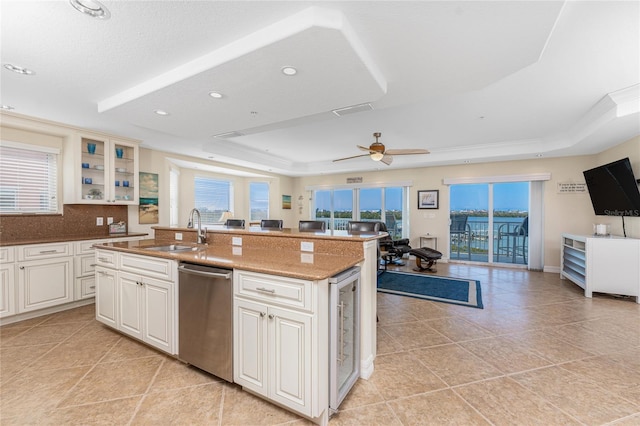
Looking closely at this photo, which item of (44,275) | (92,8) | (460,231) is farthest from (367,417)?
(460,231)

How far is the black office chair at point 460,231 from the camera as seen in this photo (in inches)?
261

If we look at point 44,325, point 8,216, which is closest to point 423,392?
point 44,325

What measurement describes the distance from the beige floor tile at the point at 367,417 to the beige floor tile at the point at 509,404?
582 millimetres

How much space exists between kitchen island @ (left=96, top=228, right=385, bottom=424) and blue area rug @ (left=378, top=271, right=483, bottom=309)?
6.96 feet

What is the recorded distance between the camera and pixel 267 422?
5.29ft

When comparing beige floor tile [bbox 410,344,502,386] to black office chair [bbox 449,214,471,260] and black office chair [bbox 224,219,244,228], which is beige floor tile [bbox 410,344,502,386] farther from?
black office chair [bbox 449,214,471,260]

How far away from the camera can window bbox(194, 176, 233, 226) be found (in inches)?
266

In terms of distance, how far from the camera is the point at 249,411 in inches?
66.9

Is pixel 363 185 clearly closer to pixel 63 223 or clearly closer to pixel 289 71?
pixel 289 71

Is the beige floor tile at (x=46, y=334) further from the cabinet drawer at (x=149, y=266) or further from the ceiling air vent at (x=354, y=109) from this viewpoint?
the ceiling air vent at (x=354, y=109)

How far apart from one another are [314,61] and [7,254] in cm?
389

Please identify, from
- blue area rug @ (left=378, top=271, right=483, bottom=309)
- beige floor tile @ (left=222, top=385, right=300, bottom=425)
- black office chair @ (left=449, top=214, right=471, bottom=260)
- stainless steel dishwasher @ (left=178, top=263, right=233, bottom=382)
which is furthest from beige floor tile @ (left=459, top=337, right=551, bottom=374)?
black office chair @ (left=449, top=214, right=471, bottom=260)

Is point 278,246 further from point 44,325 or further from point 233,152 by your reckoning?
point 233,152

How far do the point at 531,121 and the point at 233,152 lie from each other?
5.36 meters
